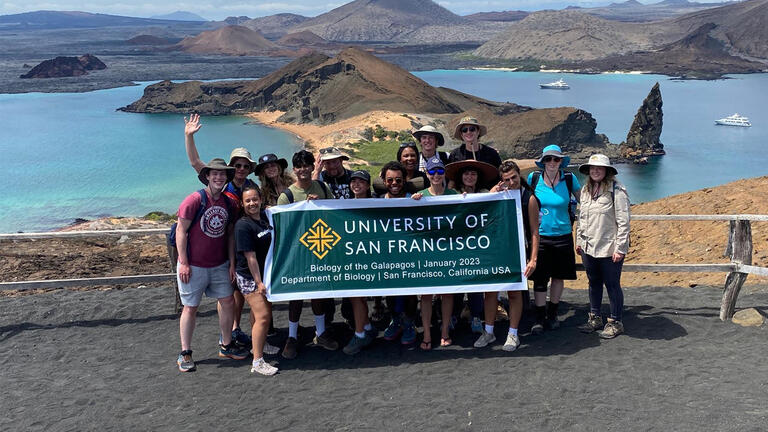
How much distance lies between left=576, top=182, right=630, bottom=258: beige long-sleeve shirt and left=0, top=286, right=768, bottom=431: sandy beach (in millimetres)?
980

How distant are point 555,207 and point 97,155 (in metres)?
53.7

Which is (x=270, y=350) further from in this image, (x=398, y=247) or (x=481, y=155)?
(x=481, y=155)

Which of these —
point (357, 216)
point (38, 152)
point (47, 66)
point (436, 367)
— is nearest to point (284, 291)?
point (357, 216)

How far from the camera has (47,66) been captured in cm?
12256

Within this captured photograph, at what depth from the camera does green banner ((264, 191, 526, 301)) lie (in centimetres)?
590

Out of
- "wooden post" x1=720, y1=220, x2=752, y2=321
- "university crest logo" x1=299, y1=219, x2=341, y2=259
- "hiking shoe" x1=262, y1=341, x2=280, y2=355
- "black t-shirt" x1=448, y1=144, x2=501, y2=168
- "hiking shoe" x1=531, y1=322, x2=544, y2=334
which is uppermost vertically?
"black t-shirt" x1=448, y1=144, x2=501, y2=168

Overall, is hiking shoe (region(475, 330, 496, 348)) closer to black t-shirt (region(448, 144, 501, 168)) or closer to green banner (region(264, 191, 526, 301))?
green banner (region(264, 191, 526, 301))

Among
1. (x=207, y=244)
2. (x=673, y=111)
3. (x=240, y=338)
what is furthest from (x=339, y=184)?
(x=673, y=111)

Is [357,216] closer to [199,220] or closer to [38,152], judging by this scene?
[199,220]

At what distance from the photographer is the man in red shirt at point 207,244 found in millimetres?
5465

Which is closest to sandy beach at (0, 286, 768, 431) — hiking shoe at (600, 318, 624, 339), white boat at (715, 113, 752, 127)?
hiking shoe at (600, 318, 624, 339)

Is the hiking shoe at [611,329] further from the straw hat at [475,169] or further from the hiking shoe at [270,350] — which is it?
the hiking shoe at [270,350]

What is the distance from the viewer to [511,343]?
236 inches

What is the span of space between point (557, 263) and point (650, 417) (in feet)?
5.52
